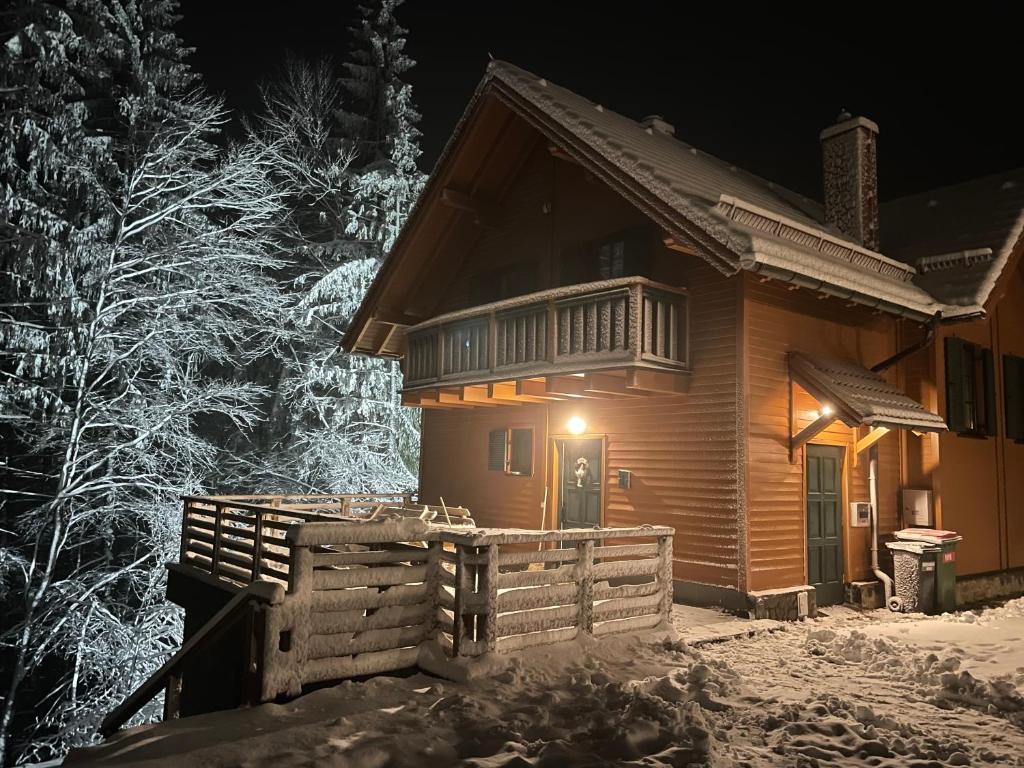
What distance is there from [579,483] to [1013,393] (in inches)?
367

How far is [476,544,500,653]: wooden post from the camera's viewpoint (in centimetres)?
738

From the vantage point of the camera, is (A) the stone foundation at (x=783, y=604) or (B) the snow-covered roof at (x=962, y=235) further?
(B) the snow-covered roof at (x=962, y=235)

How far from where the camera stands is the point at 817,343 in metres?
12.8

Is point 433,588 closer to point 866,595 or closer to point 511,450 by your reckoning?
point 511,450

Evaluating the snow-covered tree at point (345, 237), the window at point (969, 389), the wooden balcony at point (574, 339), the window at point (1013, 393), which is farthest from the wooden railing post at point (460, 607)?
the snow-covered tree at point (345, 237)

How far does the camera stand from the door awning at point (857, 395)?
11.2 m

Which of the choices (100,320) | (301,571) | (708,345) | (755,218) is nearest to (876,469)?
(708,345)

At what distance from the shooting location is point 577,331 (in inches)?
477

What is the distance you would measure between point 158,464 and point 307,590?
13.2 meters

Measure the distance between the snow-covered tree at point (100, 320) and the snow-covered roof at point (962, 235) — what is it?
1443 centimetres

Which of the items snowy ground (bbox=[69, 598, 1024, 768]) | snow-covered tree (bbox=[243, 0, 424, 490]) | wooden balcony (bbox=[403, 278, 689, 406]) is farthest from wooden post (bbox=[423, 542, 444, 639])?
snow-covered tree (bbox=[243, 0, 424, 490])

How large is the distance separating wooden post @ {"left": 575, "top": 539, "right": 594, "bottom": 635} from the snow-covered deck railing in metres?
0.01

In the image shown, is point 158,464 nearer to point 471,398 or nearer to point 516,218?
point 471,398

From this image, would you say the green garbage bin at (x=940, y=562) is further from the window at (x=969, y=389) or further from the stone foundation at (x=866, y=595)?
the window at (x=969, y=389)
